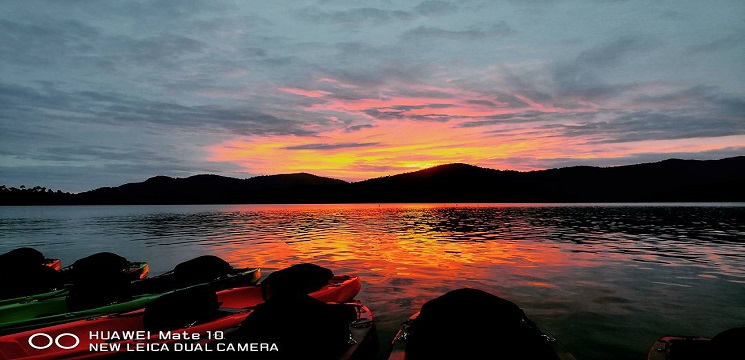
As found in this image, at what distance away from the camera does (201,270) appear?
46.8ft

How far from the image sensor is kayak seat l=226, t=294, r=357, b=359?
20.7ft

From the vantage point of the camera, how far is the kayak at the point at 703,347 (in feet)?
17.0

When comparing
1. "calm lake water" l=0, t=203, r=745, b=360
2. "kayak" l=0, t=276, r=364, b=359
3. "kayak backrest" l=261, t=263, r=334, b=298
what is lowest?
"calm lake water" l=0, t=203, r=745, b=360

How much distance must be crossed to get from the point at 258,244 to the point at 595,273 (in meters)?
25.0

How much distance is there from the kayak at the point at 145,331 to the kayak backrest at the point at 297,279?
1588mm

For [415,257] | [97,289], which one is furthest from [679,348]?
[415,257]

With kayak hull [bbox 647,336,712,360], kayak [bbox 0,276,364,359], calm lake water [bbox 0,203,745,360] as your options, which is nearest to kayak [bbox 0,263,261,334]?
kayak [bbox 0,276,364,359]

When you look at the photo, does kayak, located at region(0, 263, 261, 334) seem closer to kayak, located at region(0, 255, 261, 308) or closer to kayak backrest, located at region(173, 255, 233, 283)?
kayak, located at region(0, 255, 261, 308)

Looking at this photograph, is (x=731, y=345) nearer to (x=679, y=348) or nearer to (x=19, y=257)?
(x=679, y=348)

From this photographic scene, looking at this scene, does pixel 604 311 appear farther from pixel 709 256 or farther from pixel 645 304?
pixel 709 256

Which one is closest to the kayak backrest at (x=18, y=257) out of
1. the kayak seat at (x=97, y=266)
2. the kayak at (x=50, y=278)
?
the kayak at (x=50, y=278)

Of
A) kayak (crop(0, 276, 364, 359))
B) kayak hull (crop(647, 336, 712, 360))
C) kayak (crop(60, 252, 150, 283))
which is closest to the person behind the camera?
kayak hull (crop(647, 336, 712, 360))

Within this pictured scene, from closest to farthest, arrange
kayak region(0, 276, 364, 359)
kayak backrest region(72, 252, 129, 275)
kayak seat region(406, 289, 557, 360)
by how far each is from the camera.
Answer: kayak seat region(406, 289, 557, 360)
kayak region(0, 276, 364, 359)
kayak backrest region(72, 252, 129, 275)

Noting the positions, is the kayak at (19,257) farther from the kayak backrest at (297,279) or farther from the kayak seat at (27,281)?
the kayak backrest at (297,279)
